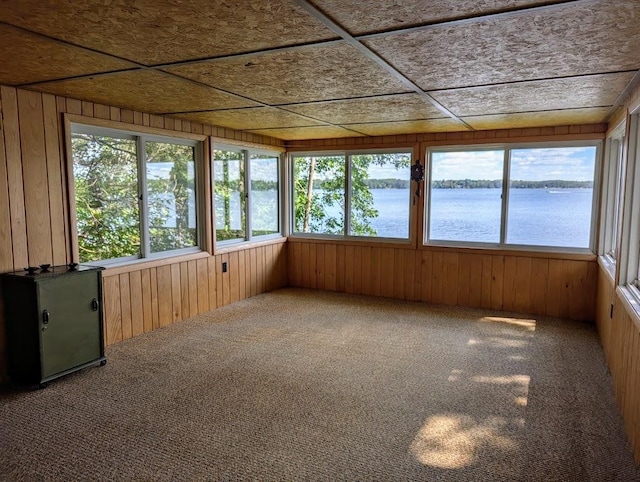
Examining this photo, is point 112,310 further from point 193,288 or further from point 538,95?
point 538,95

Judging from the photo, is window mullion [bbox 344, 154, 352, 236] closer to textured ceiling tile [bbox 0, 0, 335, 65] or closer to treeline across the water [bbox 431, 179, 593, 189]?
treeline across the water [bbox 431, 179, 593, 189]

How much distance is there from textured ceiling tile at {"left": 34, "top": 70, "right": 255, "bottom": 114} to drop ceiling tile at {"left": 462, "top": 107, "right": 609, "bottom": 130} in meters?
2.37

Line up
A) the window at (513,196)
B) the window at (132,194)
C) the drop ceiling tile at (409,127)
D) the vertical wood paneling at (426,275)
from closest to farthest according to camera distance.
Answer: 1. the window at (132,194)
2. the drop ceiling tile at (409,127)
3. the window at (513,196)
4. the vertical wood paneling at (426,275)

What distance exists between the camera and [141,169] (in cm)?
415

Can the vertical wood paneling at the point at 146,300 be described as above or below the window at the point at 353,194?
below

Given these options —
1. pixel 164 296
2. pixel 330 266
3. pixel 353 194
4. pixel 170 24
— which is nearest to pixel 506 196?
pixel 353 194

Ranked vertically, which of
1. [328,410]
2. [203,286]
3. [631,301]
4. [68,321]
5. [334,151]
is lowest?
[328,410]

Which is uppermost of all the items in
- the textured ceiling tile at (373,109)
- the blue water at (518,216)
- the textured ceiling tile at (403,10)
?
the textured ceiling tile at (373,109)

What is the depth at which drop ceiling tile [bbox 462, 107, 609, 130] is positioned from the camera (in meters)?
3.91

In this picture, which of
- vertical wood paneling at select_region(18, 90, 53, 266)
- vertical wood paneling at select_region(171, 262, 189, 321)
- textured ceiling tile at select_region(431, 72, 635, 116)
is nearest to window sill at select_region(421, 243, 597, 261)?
textured ceiling tile at select_region(431, 72, 635, 116)

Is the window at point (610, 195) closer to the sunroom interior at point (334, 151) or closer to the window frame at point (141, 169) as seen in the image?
the sunroom interior at point (334, 151)

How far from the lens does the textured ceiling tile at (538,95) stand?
9.19 ft

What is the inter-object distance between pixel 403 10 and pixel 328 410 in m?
2.22

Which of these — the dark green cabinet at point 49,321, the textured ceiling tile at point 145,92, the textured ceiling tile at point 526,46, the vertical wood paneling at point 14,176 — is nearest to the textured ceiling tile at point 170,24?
the textured ceiling tile at point 526,46
